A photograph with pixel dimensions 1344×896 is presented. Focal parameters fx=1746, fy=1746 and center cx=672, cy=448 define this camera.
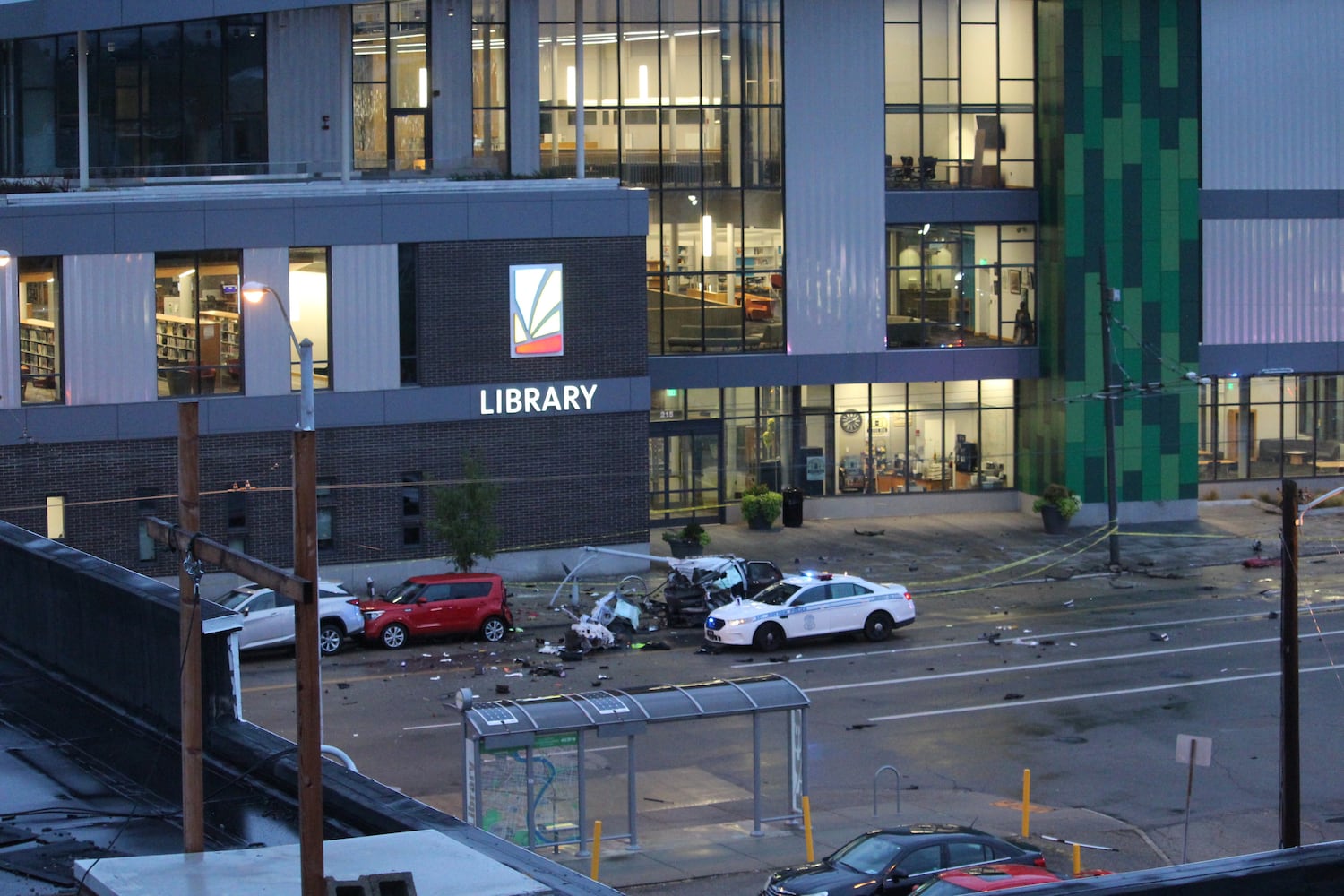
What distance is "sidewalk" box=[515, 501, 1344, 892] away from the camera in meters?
22.0

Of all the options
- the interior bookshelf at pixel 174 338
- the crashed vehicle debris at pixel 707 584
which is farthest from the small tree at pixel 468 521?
the interior bookshelf at pixel 174 338

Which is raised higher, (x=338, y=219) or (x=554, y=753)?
(x=338, y=219)

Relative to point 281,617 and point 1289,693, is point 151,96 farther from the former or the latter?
point 1289,693

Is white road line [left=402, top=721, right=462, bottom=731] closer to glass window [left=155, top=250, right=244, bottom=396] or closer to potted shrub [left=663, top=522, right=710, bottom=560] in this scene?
glass window [left=155, top=250, right=244, bottom=396]

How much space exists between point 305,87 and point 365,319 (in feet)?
25.4

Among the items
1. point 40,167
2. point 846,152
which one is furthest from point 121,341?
point 846,152

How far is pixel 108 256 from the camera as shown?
3712 centimetres

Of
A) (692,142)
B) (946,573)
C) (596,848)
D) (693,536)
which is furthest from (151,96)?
(596,848)

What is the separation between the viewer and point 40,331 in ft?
121

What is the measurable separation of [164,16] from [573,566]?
1537 centimetres

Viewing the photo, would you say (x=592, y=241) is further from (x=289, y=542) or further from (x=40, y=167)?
(x=40, y=167)

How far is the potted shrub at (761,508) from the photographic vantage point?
46156 millimetres

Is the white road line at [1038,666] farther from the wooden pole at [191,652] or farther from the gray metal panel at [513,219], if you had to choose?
the wooden pole at [191,652]

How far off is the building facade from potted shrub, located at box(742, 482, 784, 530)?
1233mm
